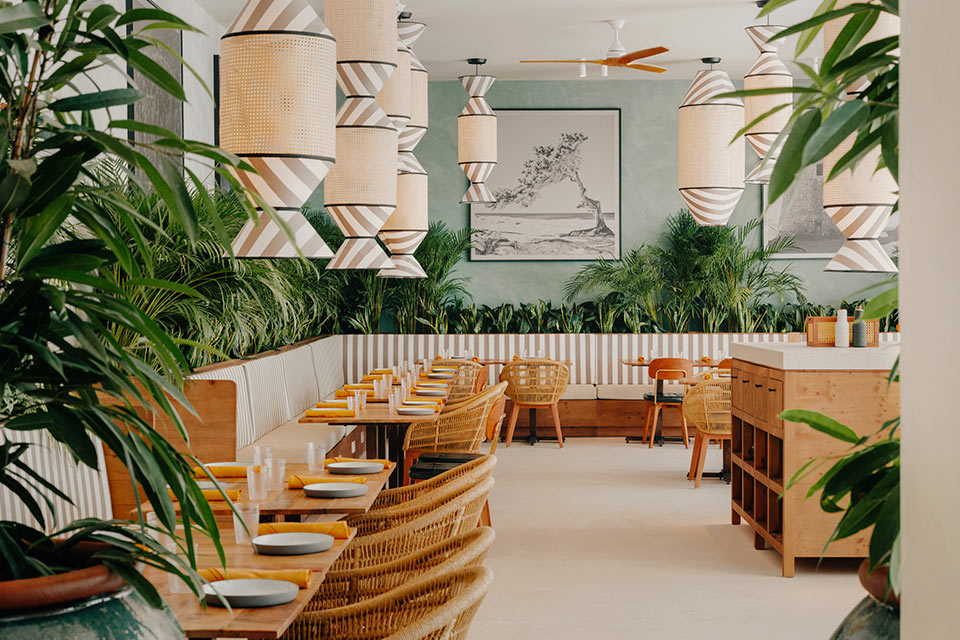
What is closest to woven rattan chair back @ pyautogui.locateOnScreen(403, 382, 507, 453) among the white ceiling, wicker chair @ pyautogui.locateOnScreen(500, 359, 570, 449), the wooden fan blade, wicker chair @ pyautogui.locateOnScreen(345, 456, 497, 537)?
wicker chair @ pyautogui.locateOnScreen(345, 456, 497, 537)

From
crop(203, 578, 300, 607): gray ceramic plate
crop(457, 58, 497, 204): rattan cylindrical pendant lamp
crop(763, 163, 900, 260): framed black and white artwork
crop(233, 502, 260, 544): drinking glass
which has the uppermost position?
crop(457, 58, 497, 204): rattan cylindrical pendant lamp

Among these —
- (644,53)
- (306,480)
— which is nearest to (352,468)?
(306,480)

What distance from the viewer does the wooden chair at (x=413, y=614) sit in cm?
199

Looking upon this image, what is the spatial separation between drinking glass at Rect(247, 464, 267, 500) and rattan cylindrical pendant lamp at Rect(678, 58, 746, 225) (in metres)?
4.75

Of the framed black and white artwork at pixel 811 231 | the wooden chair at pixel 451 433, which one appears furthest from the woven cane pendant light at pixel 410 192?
the framed black and white artwork at pixel 811 231

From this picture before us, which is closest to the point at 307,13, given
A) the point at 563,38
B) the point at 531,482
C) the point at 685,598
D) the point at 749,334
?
the point at 685,598

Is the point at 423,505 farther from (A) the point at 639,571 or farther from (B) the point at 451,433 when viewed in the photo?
(B) the point at 451,433

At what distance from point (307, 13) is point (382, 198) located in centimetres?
189

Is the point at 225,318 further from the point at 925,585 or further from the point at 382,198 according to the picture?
the point at 925,585

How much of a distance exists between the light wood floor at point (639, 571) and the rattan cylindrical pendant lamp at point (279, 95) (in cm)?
217

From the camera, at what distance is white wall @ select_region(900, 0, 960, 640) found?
827 millimetres

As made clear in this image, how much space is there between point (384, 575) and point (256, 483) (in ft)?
2.55

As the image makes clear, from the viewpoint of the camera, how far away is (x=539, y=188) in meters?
12.1

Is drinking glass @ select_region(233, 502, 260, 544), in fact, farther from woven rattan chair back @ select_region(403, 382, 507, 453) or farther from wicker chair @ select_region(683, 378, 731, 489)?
wicker chair @ select_region(683, 378, 731, 489)
